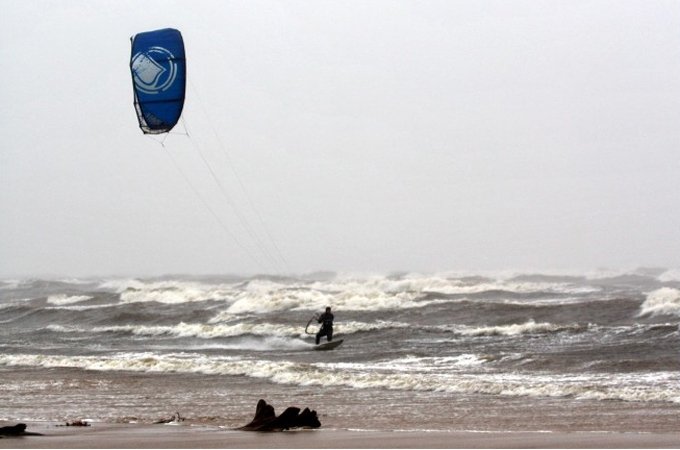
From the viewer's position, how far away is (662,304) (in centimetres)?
2566

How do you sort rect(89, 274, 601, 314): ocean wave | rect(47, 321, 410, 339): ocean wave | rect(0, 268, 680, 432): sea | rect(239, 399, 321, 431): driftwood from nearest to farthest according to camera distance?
rect(239, 399, 321, 431): driftwood → rect(0, 268, 680, 432): sea → rect(47, 321, 410, 339): ocean wave → rect(89, 274, 601, 314): ocean wave

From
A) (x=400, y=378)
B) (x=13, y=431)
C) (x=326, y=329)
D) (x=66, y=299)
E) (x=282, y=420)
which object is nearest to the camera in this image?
(x=13, y=431)

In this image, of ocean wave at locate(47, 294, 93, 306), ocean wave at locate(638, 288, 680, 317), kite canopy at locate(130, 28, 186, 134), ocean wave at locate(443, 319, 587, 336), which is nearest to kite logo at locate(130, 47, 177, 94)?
kite canopy at locate(130, 28, 186, 134)

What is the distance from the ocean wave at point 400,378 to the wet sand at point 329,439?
397 cm

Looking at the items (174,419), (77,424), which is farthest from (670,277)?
(77,424)

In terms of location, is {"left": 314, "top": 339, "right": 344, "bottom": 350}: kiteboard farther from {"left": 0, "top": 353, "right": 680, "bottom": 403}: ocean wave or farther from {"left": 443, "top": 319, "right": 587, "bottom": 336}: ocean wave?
{"left": 443, "top": 319, "right": 587, "bottom": 336}: ocean wave

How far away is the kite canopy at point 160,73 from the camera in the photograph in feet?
62.4

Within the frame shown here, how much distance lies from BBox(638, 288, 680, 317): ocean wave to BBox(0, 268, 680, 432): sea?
6cm

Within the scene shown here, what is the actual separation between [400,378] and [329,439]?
6.47 m

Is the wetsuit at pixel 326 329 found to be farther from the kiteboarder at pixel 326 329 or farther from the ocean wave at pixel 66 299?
the ocean wave at pixel 66 299

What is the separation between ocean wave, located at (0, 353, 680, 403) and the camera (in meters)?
13.9

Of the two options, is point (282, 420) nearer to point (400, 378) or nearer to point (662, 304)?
point (400, 378)

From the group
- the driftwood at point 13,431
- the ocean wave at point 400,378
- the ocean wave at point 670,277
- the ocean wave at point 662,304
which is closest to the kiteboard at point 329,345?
the ocean wave at point 400,378

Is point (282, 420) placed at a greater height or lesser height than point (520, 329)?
lesser
